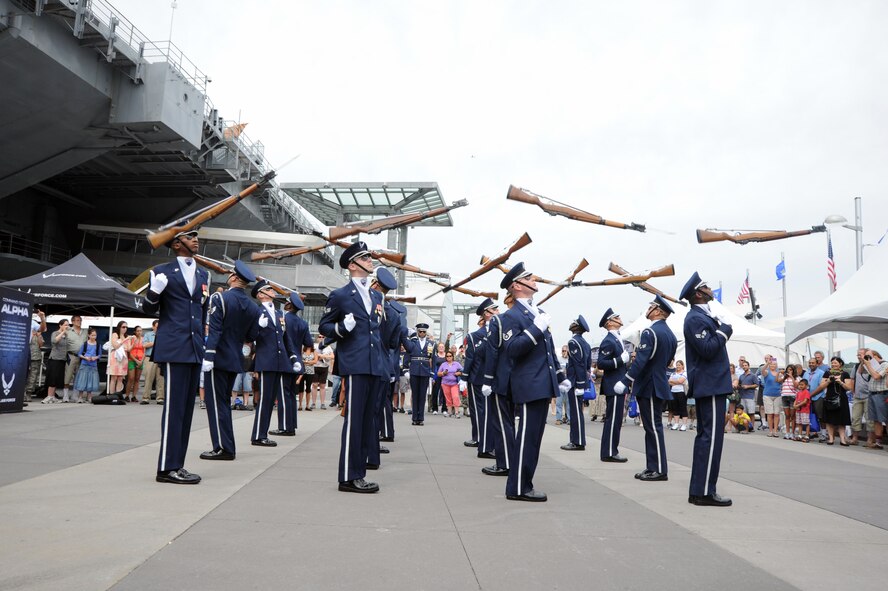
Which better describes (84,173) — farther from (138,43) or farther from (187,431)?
(187,431)

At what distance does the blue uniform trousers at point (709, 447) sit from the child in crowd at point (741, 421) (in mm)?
11477

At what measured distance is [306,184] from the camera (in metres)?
41.7

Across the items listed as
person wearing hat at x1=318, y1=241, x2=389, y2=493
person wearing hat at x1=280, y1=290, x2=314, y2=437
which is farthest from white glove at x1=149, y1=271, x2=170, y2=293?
person wearing hat at x1=280, y1=290, x2=314, y2=437

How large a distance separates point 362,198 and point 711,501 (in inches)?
1524

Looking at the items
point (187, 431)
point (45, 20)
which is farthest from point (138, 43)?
point (187, 431)

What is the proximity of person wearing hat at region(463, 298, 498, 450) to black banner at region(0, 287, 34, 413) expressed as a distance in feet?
27.1

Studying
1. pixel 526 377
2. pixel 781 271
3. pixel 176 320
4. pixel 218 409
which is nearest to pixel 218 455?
pixel 218 409

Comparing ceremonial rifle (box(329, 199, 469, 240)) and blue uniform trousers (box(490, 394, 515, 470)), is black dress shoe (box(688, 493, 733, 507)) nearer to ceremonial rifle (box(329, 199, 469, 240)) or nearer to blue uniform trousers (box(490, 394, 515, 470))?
blue uniform trousers (box(490, 394, 515, 470))

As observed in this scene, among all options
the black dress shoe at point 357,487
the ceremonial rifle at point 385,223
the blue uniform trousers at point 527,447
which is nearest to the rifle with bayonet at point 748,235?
the ceremonial rifle at point 385,223

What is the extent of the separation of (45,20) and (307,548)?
23596 millimetres

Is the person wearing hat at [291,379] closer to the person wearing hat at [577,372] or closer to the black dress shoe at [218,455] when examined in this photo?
the black dress shoe at [218,455]

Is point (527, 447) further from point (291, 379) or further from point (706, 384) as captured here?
point (291, 379)

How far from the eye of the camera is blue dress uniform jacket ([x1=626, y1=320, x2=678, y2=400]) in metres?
7.66

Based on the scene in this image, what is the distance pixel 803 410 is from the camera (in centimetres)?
1407
